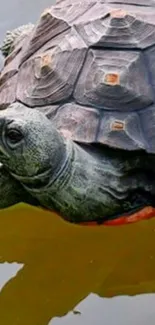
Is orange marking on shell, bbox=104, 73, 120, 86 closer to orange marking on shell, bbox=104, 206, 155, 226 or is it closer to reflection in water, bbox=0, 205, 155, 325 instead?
orange marking on shell, bbox=104, 206, 155, 226

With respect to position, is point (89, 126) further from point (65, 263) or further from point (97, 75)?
point (65, 263)

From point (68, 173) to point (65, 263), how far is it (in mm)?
441

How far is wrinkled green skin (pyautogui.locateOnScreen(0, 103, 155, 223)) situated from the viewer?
90.7 inches

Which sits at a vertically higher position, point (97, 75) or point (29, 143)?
point (97, 75)

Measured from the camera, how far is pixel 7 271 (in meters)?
2.71

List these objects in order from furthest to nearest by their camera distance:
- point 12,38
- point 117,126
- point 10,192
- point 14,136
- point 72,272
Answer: point 12,38
point 72,272
point 10,192
point 117,126
point 14,136

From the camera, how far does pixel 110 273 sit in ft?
8.85

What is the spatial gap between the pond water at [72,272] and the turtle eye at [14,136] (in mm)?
544

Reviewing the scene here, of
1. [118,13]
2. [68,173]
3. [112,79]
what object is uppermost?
[118,13]

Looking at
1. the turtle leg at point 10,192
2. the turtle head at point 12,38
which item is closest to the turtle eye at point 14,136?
the turtle leg at point 10,192

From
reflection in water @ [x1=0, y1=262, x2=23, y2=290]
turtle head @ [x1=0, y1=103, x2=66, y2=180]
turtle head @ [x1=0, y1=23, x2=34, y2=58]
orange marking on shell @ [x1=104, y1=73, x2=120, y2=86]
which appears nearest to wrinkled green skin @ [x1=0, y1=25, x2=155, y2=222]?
turtle head @ [x1=0, y1=103, x2=66, y2=180]

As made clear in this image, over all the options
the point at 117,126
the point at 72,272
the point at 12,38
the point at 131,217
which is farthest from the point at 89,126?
the point at 12,38

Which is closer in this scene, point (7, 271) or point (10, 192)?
point (10, 192)

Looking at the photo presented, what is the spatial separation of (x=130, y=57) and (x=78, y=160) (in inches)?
13.5
